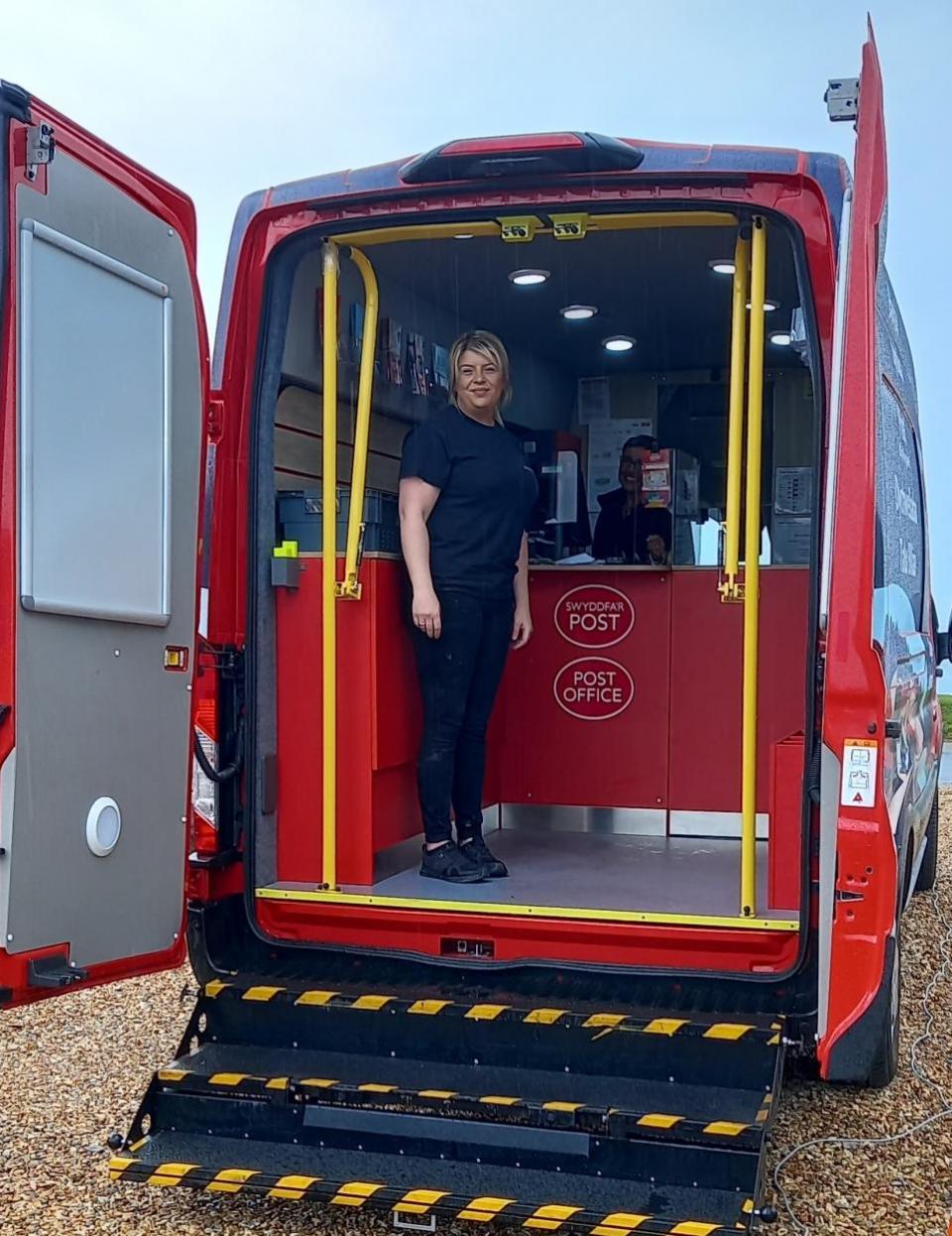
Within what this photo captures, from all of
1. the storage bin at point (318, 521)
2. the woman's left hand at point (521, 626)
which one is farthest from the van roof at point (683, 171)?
the woman's left hand at point (521, 626)

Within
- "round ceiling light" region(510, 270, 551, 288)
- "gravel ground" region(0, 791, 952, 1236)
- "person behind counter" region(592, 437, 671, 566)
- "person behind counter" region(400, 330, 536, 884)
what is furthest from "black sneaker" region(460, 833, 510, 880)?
"round ceiling light" region(510, 270, 551, 288)

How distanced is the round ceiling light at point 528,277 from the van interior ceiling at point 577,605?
3 centimetres

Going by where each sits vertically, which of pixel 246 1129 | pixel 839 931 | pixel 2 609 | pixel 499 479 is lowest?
pixel 246 1129

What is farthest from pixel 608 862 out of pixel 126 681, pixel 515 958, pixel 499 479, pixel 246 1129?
pixel 126 681

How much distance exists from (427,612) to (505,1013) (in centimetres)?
119

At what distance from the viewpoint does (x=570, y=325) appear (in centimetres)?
589

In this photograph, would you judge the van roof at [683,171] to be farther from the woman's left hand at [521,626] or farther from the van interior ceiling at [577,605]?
the woman's left hand at [521,626]

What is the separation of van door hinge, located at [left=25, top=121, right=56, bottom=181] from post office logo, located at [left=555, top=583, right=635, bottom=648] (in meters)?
3.02

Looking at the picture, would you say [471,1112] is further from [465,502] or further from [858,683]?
[465,502]

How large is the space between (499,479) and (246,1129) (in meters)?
2.01

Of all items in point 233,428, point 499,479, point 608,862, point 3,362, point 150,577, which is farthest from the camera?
point 608,862

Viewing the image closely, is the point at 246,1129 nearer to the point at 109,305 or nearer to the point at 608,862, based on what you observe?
the point at 608,862

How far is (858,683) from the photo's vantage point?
9.43ft

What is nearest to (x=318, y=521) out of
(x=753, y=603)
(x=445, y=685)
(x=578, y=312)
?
(x=445, y=685)
